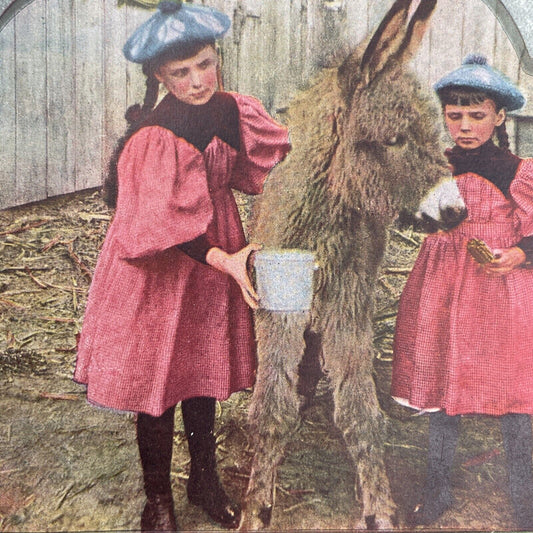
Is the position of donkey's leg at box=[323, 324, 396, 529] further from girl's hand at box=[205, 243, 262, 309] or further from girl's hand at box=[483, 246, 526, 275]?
girl's hand at box=[483, 246, 526, 275]

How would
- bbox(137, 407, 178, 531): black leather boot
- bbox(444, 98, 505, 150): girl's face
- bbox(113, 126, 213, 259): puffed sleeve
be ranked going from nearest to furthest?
bbox(113, 126, 213, 259): puffed sleeve → bbox(137, 407, 178, 531): black leather boot → bbox(444, 98, 505, 150): girl's face

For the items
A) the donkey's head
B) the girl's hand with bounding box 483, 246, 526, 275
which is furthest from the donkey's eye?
A: the girl's hand with bounding box 483, 246, 526, 275

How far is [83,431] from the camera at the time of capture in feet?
8.02

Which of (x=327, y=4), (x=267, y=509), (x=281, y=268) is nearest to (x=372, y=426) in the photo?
(x=267, y=509)

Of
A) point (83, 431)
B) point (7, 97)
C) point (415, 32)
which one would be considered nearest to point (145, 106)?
point (7, 97)

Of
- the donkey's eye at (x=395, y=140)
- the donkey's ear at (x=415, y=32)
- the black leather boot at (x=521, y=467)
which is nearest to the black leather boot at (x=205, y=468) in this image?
the black leather boot at (x=521, y=467)

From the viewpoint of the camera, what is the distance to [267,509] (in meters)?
2.40

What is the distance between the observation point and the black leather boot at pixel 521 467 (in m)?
2.51

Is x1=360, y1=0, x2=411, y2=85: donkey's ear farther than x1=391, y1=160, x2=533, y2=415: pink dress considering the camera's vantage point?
No

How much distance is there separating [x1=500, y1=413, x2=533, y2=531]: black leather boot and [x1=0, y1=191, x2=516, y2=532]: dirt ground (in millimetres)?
135

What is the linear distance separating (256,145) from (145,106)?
21.9 inches

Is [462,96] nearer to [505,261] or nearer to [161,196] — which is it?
Answer: [505,261]

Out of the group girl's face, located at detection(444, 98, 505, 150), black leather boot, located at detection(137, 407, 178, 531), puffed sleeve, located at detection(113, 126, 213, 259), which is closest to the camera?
puffed sleeve, located at detection(113, 126, 213, 259)

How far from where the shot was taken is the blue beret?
2.30 metres
